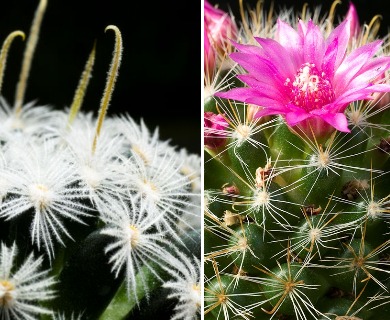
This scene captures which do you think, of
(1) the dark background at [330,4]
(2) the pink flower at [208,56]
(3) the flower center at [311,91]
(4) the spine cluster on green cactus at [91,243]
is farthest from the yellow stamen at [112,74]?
(1) the dark background at [330,4]

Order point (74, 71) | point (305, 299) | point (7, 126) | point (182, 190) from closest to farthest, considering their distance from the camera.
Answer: point (305, 299)
point (182, 190)
point (7, 126)
point (74, 71)

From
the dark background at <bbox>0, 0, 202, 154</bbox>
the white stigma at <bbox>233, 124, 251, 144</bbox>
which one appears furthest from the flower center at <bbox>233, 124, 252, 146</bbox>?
the dark background at <bbox>0, 0, 202, 154</bbox>

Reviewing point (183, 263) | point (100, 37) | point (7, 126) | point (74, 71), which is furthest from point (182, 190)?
point (74, 71)

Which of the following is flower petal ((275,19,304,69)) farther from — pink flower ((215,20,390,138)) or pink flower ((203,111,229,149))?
pink flower ((203,111,229,149))

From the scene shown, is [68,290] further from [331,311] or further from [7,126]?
[7,126]

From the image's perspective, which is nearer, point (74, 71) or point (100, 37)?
point (100, 37)

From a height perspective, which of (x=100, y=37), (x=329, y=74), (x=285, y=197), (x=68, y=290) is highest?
(x=100, y=37)

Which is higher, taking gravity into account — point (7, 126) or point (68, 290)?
point (7, 126)

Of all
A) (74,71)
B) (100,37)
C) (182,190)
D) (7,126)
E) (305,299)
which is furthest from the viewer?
(74,71)
